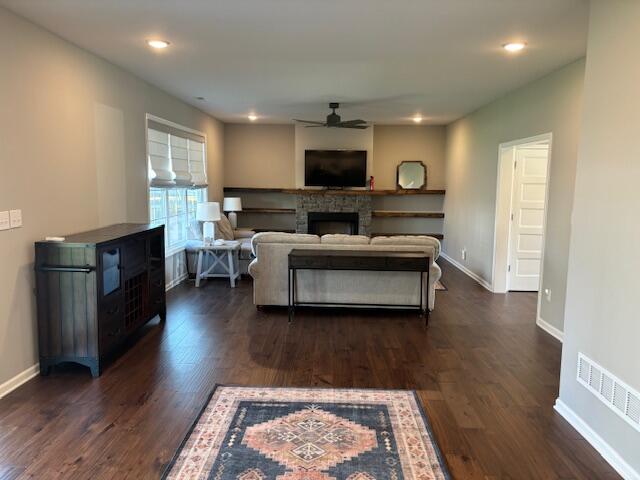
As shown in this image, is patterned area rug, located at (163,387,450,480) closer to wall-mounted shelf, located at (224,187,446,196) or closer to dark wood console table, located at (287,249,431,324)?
dark wood console table, located at (287,249,431,324)

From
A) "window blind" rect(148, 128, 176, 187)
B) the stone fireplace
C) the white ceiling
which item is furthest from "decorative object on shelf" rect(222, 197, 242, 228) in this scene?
the white ceiling

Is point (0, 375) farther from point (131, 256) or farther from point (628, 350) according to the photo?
point (628, 350)

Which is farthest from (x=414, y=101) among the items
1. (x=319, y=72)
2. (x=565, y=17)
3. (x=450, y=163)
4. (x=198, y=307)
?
(x=198, y=307)

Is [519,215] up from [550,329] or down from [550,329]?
up

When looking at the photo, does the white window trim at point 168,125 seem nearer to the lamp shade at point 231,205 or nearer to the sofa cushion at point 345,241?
the lamp shade at point 231,205

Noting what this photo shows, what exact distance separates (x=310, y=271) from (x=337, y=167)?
4.32m

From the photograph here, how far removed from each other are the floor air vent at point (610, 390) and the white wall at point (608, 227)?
4cm

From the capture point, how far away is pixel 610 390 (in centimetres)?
245

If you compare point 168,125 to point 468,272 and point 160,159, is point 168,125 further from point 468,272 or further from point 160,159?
point 468,272

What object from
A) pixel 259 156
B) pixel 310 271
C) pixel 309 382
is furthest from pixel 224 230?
pixel 309 382

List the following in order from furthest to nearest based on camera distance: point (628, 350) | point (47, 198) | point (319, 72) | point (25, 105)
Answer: point (319, 72), point (47, 198), point (25, 105), point (628, 350)

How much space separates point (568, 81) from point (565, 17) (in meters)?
1.41

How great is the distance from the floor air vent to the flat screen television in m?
6.51

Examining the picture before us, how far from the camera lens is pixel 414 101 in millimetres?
6430
